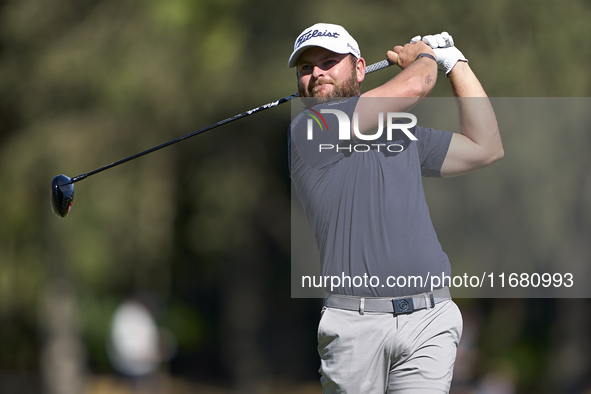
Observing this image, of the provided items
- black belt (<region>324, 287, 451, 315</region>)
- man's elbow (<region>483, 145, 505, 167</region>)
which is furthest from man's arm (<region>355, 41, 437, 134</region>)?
black belt (<region>324, 287, 451, 315</region>)

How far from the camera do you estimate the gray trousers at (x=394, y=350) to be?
2928mm

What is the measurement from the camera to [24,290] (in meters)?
12.8

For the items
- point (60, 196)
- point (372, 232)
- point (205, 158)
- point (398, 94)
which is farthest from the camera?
point (205, 158)

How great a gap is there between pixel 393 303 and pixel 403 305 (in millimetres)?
39

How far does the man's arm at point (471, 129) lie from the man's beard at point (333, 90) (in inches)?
16.9

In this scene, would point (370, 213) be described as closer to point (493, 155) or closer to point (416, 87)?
point (416, 87)

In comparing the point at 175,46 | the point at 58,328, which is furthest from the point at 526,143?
the point at 58,328

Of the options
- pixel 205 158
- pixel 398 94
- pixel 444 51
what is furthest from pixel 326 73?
pixel 205 158

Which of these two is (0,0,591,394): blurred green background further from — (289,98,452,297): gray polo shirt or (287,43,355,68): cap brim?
(289,98,452,297): gray polo shirt

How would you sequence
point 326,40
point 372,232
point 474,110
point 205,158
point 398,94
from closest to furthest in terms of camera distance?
point 398,94 < point 372,232 < point 326,40 < point 474,110 < point 205,158

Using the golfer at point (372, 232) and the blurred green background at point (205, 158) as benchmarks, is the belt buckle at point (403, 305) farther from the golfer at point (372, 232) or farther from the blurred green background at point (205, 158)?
the blurred green background at point (205, 158)

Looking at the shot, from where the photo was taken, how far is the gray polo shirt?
2.95 metres

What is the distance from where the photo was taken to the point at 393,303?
2.94 m

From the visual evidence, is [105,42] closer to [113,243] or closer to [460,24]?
[113,243]
